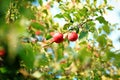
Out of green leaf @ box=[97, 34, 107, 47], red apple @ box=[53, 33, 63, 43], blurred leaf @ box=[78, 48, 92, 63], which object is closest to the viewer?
blurred leaf @ box=[78, 48, 92, 63]

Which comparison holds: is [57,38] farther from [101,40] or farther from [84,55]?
[84,55]

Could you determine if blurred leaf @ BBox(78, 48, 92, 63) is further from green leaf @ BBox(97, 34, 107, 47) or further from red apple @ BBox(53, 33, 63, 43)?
red apple @ BBox(53, 33, 63, 43)

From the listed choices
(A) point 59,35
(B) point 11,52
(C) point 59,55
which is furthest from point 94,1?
(B) point 11,52

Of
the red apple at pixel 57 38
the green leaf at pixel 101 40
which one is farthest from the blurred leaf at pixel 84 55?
the red apple at pixel 57 38

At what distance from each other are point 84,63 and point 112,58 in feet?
0.80

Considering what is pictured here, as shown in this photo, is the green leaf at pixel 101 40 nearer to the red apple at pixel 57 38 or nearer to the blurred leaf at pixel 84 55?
the blurred leaf at pixel 84 55

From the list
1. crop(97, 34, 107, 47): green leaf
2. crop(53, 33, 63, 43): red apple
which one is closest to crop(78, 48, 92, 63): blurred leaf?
crop(97, 34, 107, 47): green leaf

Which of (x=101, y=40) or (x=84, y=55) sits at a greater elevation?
(x=101, y=40)

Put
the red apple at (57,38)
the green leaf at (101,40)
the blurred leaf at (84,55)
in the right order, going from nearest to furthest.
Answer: the blurred leaf at (84,55)
the green leaf at (101,40)
the red apple at (57,38)

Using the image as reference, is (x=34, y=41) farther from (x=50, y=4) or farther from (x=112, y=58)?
(x=50, y=4)

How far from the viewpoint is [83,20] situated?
2.66 meters

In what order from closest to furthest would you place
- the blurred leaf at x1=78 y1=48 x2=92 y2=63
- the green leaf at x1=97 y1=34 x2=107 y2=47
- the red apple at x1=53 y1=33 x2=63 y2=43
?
1. the blurred leaf at x1=78 y1=48 x2=92 y2=63
2. the green leaf at x1=97 y1=34 x2=107 y2=47
3. the red apple at x1=53 y1=33 x2=63 y2=43

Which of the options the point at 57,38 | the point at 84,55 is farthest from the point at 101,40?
the point at 57,38

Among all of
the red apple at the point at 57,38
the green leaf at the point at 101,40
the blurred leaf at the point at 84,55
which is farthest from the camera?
the red apple at the point at 57,38
